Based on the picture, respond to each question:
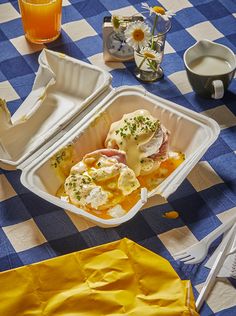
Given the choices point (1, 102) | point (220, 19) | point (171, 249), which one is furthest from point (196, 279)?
point (220, 19)

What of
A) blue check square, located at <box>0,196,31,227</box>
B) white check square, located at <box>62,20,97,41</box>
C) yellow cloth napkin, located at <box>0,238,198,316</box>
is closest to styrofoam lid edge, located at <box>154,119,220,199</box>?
yellow cloth napkin, located at <box>0,238,198,316</box>

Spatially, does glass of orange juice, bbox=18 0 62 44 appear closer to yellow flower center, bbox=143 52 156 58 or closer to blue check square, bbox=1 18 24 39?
blue check square, bbox=1 18 24 39

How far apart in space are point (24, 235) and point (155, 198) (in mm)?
229

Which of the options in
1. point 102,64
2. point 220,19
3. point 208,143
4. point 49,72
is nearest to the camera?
point 208,143

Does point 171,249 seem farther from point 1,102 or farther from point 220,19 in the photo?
point 220,19

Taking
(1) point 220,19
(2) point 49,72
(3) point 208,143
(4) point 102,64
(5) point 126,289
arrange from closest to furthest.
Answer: (5) point 126,289 < (3) point 208,143 < (2) point 49,72 < (4) point 102,64 < (1) point 220,19

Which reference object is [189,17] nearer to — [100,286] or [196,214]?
[196,214]

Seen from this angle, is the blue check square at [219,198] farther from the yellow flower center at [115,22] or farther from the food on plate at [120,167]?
the yellow flower center at [115,22]

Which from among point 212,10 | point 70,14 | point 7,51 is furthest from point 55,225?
point 212,10

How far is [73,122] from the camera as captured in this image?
4.00ft

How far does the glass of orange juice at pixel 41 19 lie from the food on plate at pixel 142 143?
39cm

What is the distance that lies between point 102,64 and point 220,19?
0.32 m

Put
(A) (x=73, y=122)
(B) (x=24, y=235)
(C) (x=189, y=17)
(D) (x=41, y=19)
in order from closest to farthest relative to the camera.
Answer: (B) (x=24, y=235) < (A) (x=73, y=122) < (D) (x=41, y=19) < (C) (x=189, y=17)

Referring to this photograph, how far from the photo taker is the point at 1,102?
3.89 feet
